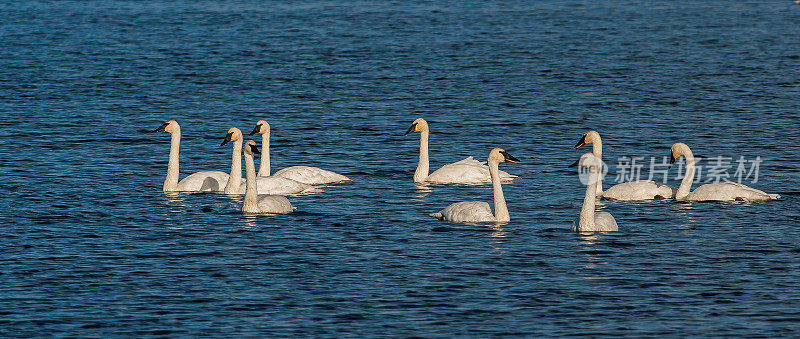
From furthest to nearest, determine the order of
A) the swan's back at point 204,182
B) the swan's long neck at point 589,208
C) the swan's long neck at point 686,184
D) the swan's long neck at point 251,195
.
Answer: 1. the swan's back at point 204,182
2. the swan's long neck at point 686,184
3. the swan's long neck at point 251,195
4. the swan's long neck at point 589,208

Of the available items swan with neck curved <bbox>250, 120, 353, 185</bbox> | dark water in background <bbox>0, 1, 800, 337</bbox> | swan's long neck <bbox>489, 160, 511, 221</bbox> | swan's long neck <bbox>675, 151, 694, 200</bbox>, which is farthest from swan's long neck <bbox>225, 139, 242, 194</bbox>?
swan's long neck <bbox>675, 151, 694, 200</bbox>

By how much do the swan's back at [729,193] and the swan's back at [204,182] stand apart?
352 inches

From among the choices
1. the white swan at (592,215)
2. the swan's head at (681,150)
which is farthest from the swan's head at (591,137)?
the swan's head at (681,150)

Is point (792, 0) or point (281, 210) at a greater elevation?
point (792, 0)

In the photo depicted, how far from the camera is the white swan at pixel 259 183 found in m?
25.5

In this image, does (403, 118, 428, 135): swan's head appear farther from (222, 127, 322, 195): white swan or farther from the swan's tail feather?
(222, 127, 322, 195): white swan

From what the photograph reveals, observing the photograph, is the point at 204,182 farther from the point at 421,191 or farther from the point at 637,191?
the point at 637,191

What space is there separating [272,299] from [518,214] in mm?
6757

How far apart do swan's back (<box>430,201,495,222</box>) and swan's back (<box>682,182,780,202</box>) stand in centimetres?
427

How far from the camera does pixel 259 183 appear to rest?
25578 mm

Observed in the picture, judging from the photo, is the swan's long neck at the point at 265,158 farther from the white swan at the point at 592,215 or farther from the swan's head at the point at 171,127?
the white swan at the point at 592,215

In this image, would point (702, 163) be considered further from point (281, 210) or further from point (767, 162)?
point (281, 210)

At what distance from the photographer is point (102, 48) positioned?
56.8m

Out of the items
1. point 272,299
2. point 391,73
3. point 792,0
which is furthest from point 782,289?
point 792,0
